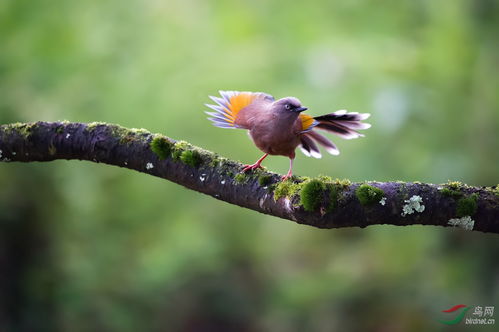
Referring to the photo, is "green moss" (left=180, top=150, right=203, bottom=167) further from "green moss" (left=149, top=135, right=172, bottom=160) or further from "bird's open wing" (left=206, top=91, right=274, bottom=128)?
"bird's open wing" (left=206, top=91, right=274, bottom=128)

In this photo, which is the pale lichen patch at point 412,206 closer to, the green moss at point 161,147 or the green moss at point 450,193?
Result: the green moss at point 450,193

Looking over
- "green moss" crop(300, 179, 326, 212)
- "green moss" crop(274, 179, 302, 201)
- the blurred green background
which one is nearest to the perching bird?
"green moss" crop(274, 179, 302, 201)

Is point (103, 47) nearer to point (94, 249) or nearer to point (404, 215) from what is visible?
point (94, 249)

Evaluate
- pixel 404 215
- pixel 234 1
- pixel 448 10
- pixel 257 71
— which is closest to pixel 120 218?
pixel 257 71

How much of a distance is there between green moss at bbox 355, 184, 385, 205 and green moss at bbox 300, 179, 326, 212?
0.16 meters

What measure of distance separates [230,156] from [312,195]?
18.2 feet

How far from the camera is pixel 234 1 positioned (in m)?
9.47

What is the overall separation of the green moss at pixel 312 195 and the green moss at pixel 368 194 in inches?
6.4

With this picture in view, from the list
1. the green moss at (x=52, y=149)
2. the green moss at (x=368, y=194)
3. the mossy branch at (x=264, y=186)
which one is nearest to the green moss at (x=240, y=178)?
the mossy branch at (x=264, y=186)

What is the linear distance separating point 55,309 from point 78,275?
0.53 m

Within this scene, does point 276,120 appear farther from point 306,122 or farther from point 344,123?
point 344,123

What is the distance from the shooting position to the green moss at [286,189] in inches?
102

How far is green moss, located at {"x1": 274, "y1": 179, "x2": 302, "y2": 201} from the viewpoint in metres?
2.60

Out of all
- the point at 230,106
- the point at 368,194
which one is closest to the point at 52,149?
the point at 230,106
